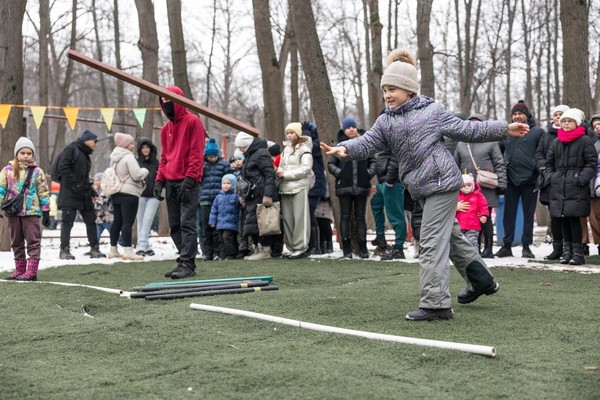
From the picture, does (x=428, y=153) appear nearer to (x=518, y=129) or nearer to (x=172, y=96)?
(x=518, y=129)

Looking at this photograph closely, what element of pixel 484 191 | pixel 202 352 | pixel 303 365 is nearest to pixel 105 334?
pixel 202 352

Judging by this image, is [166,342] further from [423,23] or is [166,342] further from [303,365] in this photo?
[423,23]

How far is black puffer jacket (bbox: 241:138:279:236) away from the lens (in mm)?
12531

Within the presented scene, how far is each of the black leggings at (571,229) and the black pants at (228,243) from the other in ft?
16.1

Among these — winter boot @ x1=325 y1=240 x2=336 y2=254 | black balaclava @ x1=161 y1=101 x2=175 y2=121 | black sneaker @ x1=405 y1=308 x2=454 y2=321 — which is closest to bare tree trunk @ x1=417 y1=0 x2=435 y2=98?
winter boot @ x1=325 y1=240 x2=336 y2=254

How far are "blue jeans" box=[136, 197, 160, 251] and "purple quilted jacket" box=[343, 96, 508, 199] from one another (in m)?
8.33

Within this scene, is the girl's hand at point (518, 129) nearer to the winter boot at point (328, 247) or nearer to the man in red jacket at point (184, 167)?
the man in red jacket at point (184, 167)

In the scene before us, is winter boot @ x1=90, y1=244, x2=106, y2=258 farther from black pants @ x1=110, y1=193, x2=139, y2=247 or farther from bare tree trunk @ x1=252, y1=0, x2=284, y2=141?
bare tree trunk @ x1=252, y1=0, x2=284, y2=141

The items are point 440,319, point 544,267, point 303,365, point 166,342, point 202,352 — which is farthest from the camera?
point 544,267

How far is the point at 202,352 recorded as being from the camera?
5.10m

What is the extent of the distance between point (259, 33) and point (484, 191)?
798cm

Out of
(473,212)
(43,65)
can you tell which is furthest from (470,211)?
(43,65)

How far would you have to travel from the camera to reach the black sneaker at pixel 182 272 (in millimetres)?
9836

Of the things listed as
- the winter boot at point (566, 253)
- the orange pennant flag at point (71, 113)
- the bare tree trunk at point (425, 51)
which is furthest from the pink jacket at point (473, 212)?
the bare tree trunk at point (425, 51)
